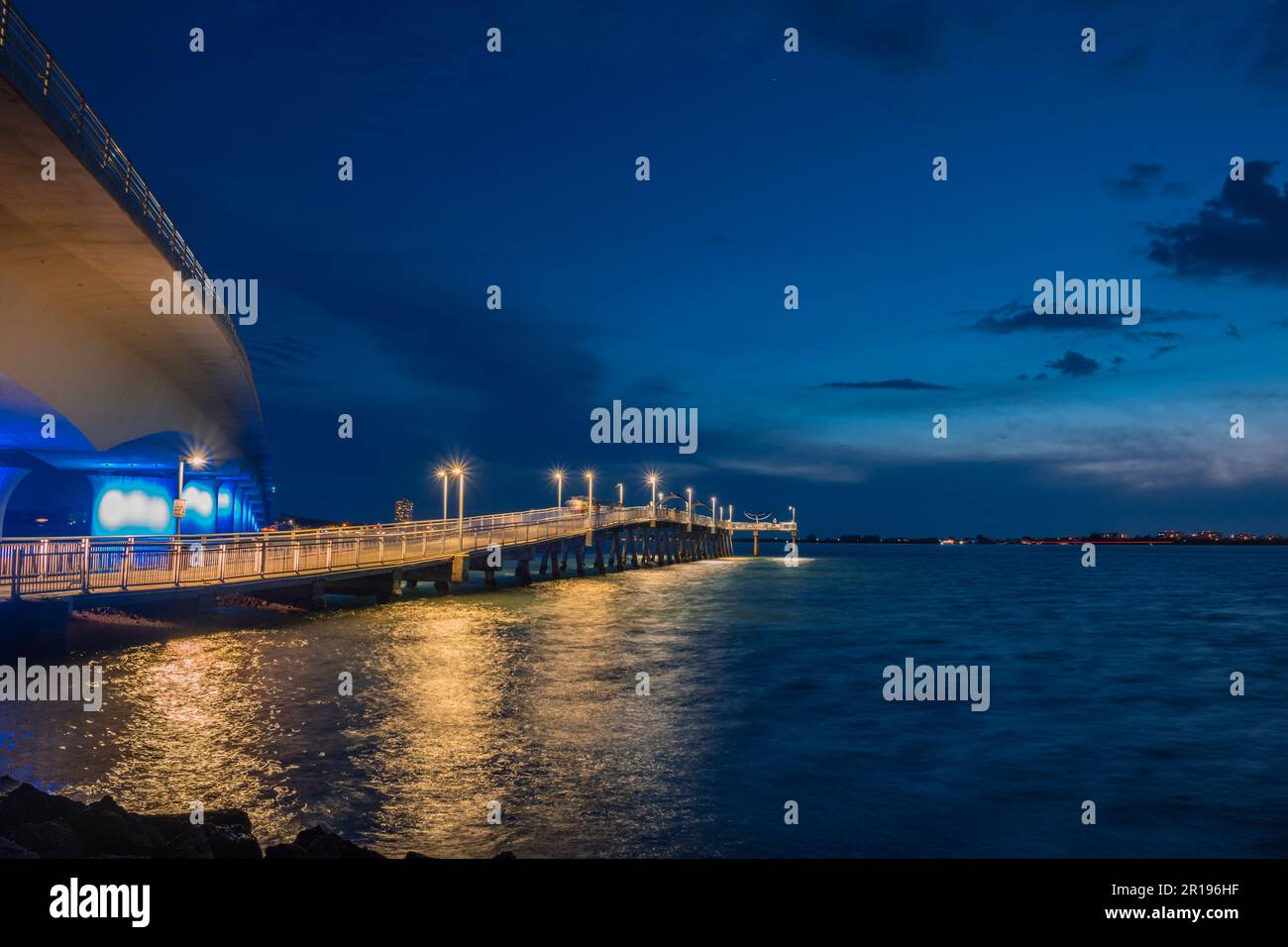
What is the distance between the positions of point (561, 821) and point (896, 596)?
49.5 meters

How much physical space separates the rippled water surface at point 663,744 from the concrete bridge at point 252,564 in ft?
5.22

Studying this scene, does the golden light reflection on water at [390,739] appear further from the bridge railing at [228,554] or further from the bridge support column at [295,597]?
the bridge support column at [295,597]

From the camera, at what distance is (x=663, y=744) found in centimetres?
1445

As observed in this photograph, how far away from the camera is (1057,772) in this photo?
13.8 m

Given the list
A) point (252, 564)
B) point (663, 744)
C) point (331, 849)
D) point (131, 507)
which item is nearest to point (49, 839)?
point (331, 849)

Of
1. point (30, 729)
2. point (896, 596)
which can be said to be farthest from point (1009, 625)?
point (30, 729)

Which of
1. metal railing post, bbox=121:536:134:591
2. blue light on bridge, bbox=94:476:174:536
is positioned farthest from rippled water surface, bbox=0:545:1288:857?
blue light on bridge, bbox=94:476:174:536

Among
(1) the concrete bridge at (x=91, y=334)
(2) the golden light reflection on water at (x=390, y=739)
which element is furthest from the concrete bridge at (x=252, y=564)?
(1) the concrete bridge at (x=91, y=334)

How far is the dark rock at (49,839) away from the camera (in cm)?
702

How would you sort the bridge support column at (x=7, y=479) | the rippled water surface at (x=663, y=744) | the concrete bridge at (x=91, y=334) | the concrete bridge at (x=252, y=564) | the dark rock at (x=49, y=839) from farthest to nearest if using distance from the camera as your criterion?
the bridge support column at (x=7, y=479) → the concrete bridge at (x=252, y=564) → the concrete bridge at (x=91, y=334) → the rippled water surface at (x=663, y=744) → the dark rock at (x=49, y=839)

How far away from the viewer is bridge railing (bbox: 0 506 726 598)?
18.5 m

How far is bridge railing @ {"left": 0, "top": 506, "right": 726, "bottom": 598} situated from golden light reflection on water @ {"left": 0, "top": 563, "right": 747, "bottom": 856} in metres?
1.89

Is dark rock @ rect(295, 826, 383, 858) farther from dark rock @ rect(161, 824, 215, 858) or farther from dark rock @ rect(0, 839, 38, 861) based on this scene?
dark rock @ rect(0, 839, 38, 861)
